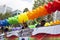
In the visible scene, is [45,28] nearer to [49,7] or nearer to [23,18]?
[49,7]

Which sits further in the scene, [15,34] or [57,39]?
[15,34]

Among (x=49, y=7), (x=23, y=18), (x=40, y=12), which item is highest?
(x=49, y=7)

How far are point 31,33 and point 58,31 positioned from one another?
Result: 1810mm

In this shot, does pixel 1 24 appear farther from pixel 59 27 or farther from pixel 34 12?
pixel 59 27

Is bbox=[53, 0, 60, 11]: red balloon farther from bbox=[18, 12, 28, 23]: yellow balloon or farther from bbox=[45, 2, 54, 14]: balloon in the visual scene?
bbox=[18, 12, 28, 23]: yellow balloon

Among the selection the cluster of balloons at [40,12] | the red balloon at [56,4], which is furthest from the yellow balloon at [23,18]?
the red balloon at [56,4]

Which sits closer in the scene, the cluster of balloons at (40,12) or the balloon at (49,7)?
the cluster of balloons at (40,12)

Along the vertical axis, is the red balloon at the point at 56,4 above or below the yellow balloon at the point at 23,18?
above

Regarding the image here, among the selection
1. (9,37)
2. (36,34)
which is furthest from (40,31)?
(9,37)

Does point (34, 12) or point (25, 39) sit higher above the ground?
point (34, 12)

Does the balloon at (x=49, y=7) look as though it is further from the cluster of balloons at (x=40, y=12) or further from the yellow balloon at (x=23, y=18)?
the yellow balloon at (x=23, y=18)

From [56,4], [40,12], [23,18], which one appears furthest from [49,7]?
→ [23,18]

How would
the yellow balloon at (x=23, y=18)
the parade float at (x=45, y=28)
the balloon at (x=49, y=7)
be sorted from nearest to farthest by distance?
1. the parade float at (x=45, y=28)
2. the balloon at (x=49, y=7)
3. the yellow balloon at (x=23, y=18)

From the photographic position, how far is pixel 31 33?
29.6 feet
